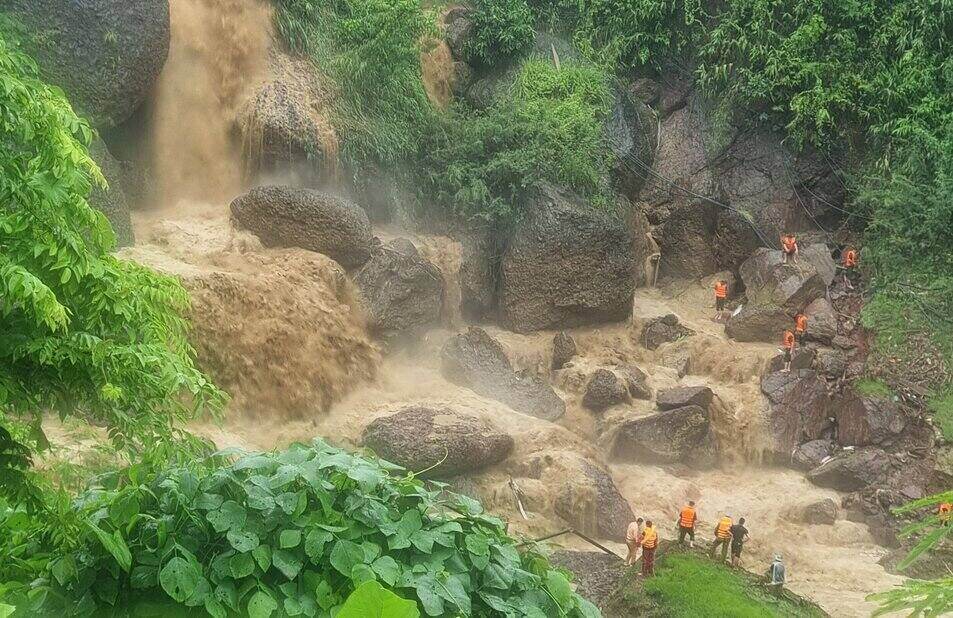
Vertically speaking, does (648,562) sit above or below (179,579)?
below

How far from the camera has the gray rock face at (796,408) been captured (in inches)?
621

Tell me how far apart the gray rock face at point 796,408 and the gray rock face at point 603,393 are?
8.65ft

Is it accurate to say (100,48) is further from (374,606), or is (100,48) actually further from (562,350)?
(374,606)

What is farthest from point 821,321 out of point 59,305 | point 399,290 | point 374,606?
point 374,606

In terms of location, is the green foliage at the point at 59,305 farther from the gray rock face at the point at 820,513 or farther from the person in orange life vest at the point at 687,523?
the gray rock face at the point at 820,513

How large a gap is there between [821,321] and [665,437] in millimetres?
4569

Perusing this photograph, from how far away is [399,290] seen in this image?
1554 centimetres

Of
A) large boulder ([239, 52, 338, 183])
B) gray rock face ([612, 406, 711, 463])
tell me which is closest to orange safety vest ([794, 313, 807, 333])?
gray rock face ([612, 406, 711, 463])

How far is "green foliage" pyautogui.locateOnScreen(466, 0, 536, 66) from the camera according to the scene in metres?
20.2

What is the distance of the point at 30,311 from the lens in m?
3.51

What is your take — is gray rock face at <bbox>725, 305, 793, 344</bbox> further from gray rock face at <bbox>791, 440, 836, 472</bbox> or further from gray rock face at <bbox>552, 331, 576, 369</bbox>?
gray rock face at <bbox>552, 331, 576, 369</bbox>

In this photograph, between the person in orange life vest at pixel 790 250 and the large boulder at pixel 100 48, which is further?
the person in orange life vest at pixel 790 250

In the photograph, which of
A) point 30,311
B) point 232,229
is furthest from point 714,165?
point 30,311

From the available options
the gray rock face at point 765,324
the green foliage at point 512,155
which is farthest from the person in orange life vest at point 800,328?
the green foliage at point 512,155
